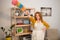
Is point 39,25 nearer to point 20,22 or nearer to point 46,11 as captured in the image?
point 20,22

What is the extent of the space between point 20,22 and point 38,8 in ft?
2.44

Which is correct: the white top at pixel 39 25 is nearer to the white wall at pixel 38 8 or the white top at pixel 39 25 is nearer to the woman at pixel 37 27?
the woman at pixel 37 27

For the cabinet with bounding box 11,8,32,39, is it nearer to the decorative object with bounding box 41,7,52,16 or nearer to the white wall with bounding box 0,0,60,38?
the white wall with bounding box 0,0,60,38

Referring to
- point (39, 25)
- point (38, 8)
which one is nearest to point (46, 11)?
A: point (38, 8)

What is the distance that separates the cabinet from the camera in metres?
3.40

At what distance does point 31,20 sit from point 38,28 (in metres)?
0.29

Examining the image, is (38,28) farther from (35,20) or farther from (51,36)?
(51,36)

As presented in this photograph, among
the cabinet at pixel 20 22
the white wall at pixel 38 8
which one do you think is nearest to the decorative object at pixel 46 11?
the white wall at pixel 38 8

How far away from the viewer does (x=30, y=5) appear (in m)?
3.78

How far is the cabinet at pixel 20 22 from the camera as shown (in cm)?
340

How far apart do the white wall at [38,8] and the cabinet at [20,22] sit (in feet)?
0.55

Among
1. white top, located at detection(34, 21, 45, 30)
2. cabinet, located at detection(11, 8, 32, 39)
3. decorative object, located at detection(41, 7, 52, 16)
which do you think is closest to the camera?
white top, located at detection(34, 21, 45, 30)

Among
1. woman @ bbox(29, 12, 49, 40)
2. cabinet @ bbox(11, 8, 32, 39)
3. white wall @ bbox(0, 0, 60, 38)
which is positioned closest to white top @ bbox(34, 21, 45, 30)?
woman @ bbox(29, 12, 49, 40)

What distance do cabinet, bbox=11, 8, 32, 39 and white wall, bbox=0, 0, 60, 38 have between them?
0.55 ft
